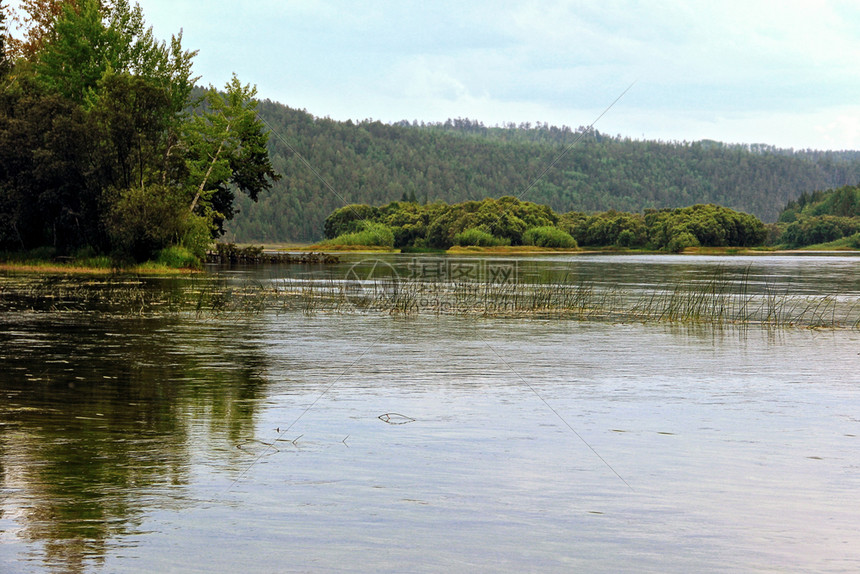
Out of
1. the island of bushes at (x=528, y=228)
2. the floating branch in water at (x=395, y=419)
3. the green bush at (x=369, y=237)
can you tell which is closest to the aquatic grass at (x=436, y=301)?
the floating branch in water at (x=395, y=419)

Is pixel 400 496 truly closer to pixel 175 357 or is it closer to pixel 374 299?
pixel 175 357

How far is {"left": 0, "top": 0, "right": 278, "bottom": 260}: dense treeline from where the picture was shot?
5841 cm

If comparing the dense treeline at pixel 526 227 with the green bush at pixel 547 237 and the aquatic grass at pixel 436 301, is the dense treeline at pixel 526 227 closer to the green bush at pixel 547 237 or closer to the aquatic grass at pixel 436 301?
the green bush at pixel 547 237

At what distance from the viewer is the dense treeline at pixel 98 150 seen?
2299 inches

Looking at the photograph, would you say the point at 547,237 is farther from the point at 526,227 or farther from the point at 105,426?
the point at 105,426

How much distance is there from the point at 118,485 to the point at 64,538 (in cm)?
166

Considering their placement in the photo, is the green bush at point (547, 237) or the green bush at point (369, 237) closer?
the green bush at point (369, 237)

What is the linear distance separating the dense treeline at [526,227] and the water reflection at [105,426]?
125m

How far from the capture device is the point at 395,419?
13.3m

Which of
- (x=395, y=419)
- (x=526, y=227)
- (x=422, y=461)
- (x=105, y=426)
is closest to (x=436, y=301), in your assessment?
(x=395, y=419)

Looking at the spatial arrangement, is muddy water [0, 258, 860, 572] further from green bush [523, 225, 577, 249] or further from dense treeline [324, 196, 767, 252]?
green bush [523, 225, 577, 249]

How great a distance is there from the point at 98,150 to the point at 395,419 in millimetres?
51199

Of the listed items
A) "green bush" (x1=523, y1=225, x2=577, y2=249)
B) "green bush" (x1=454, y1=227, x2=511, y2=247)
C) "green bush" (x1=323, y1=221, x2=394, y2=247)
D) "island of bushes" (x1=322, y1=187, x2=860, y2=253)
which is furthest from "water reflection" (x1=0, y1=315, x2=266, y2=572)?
"green bush" (x1=523, y1=225, x2=577, y2=249)

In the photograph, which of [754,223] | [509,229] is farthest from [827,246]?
[509,229]
